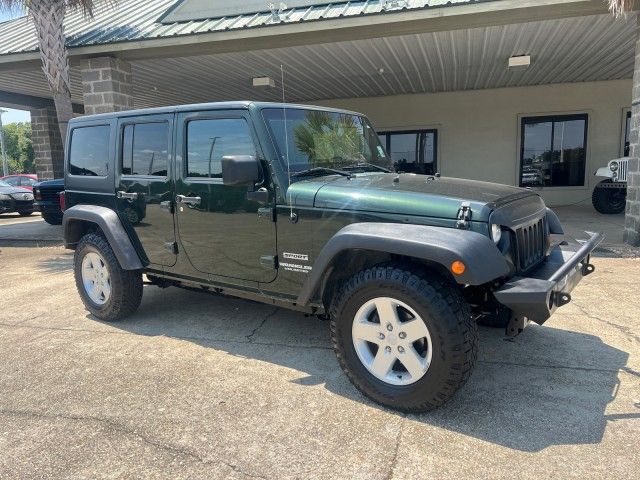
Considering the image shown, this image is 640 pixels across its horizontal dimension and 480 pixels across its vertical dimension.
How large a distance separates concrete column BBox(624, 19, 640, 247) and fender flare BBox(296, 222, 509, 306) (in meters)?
5.88

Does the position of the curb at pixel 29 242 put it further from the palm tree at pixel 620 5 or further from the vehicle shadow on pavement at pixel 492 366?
the palm tree at pixel 620 5

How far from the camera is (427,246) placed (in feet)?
8.50

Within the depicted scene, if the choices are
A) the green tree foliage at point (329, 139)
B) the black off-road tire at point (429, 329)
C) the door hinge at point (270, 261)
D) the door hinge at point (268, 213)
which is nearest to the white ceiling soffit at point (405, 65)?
the green tree foliage at point (329, 139)

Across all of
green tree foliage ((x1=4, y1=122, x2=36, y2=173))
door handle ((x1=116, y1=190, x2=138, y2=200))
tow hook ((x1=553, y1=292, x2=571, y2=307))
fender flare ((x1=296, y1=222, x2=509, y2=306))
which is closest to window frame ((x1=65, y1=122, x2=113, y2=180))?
door handle ((x1=116, y1=190, x2=138, y2=200))

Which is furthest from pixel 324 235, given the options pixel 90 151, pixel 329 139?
pixel 90 151

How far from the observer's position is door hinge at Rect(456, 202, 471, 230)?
2.69 metres

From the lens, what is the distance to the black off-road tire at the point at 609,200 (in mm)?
11641

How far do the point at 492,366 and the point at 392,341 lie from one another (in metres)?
1.03

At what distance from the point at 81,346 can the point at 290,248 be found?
209 centimetres

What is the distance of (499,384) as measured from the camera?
317 centimetres

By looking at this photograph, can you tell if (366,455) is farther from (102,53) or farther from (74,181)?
(102,53)

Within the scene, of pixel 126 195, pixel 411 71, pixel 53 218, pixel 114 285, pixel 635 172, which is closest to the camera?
pixel 126 195

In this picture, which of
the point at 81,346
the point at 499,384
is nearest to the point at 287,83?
the point at 81,346

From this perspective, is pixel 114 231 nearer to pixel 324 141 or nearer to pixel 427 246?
pixel 324 141
